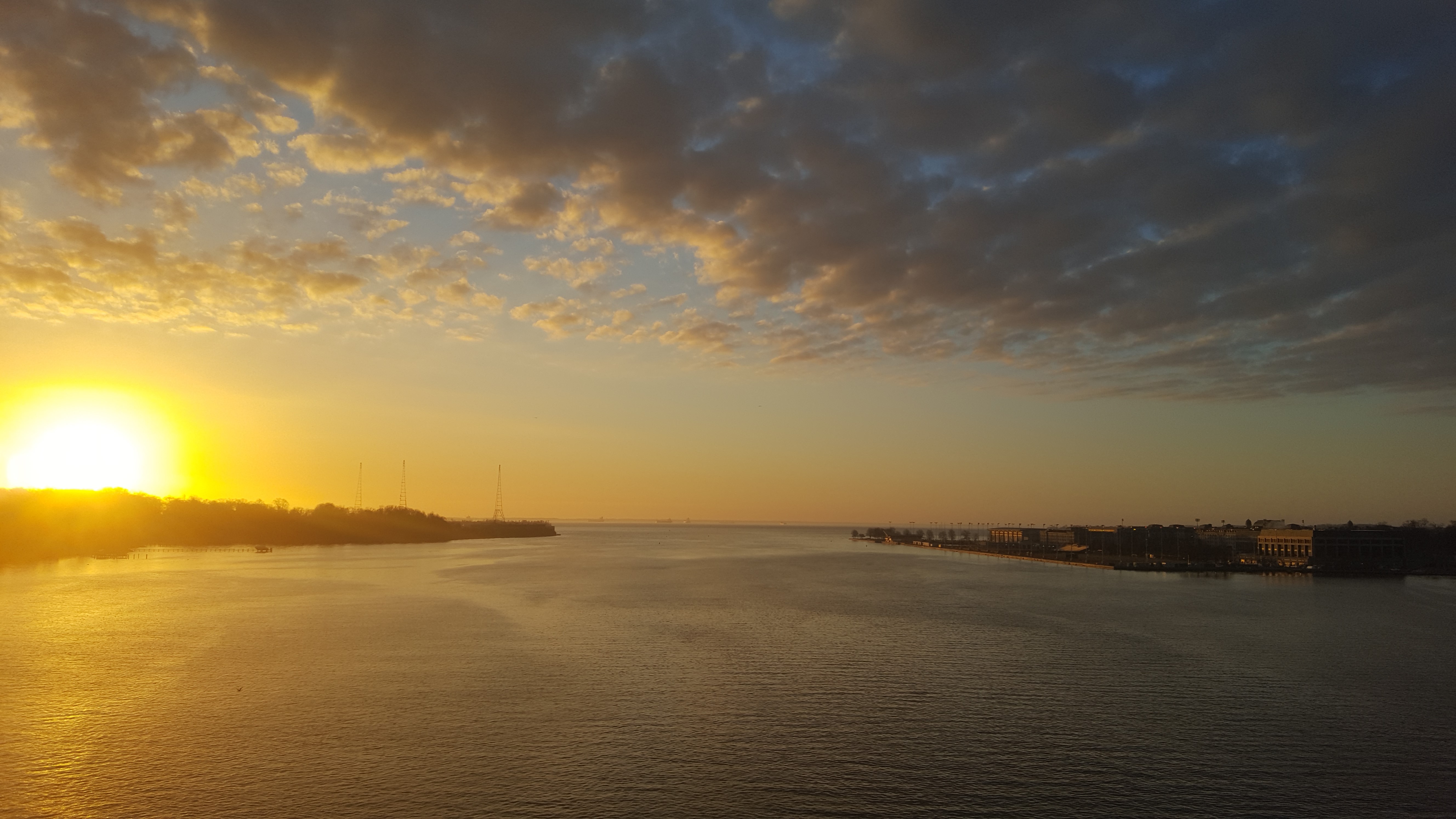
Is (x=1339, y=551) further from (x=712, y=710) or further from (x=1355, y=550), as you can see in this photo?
(x=712, y=710)

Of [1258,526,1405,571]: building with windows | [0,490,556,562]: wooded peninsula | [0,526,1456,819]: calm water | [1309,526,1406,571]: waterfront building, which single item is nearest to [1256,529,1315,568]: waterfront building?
[1258,526,1405,571]: building with windows

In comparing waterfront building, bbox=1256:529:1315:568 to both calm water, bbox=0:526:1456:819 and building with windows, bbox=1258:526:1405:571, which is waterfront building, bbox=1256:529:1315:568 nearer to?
building with windows, bbox=1258:526:1405:571

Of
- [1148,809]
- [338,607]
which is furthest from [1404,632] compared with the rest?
[338,607]

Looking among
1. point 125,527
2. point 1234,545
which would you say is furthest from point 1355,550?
point 125,527

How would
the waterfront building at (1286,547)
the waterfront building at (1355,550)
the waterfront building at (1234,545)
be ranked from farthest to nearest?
1. the waterfront building at (1234,545)
2. the waterfront building at (1286,547)
3. the waterfront building at (1355,550)

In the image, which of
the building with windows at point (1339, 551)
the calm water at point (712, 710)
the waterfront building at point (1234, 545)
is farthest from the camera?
the waterfront building at point (1234, 545)

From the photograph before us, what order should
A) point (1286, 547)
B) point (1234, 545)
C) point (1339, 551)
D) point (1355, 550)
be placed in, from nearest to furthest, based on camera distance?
point (1339, 551) < point (1355, 550) < point (1286, 547) < point (1234, 545)

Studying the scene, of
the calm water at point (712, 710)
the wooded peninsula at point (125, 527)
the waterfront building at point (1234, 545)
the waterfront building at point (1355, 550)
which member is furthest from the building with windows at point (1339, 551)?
the wooded peninsula at point (125, 527)

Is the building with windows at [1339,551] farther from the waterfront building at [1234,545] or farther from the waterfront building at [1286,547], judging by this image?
the waterfront building at [1234,545]

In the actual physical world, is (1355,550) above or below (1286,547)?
above
